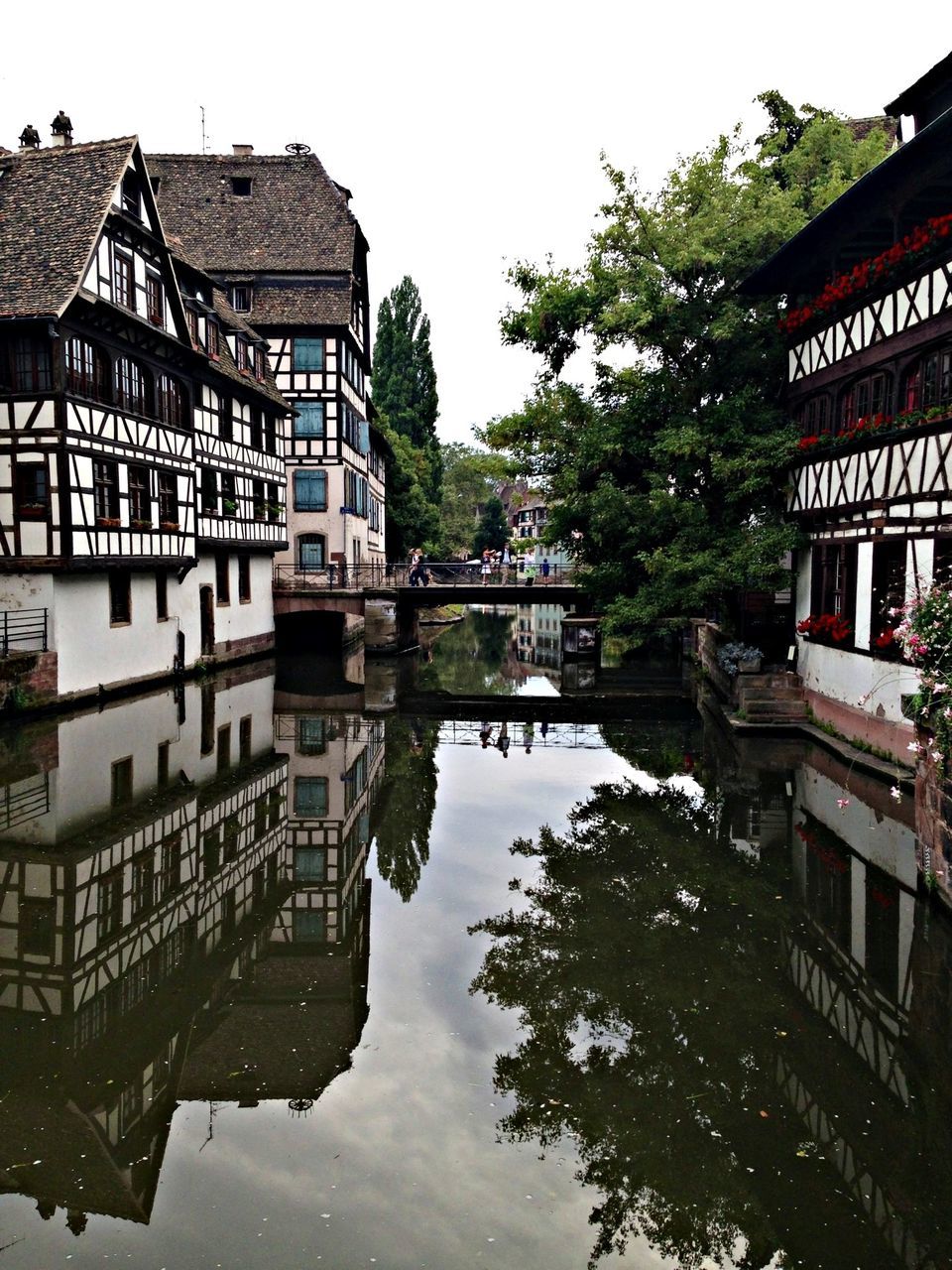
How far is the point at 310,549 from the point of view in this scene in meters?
39.3

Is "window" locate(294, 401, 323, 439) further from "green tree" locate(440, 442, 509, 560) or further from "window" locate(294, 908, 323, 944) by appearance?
"window" locate(294, 908, 323, 944)

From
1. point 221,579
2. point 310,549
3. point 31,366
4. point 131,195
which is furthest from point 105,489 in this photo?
point 310,549

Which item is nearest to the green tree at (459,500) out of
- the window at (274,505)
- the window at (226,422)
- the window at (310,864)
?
the window at (274,505)

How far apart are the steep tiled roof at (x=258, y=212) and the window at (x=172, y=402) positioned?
13.6 m

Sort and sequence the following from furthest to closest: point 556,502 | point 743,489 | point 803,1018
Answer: point 556,502 < point 743,489 < point 803,1018

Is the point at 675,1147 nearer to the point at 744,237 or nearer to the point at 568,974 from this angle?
the point at 568,974

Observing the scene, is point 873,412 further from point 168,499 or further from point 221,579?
point 221,579

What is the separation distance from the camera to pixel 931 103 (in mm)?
20047

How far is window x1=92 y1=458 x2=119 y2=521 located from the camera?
22.7 metres

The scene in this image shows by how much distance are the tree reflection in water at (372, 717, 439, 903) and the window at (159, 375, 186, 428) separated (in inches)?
443

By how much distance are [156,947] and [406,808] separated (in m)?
5.63

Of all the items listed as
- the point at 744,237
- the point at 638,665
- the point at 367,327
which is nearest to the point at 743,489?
the point at 744,237

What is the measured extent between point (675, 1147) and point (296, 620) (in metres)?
34.6

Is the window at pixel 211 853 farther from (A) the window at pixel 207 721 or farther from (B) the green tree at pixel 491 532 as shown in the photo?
(B) the green tree at pixel 491 532
